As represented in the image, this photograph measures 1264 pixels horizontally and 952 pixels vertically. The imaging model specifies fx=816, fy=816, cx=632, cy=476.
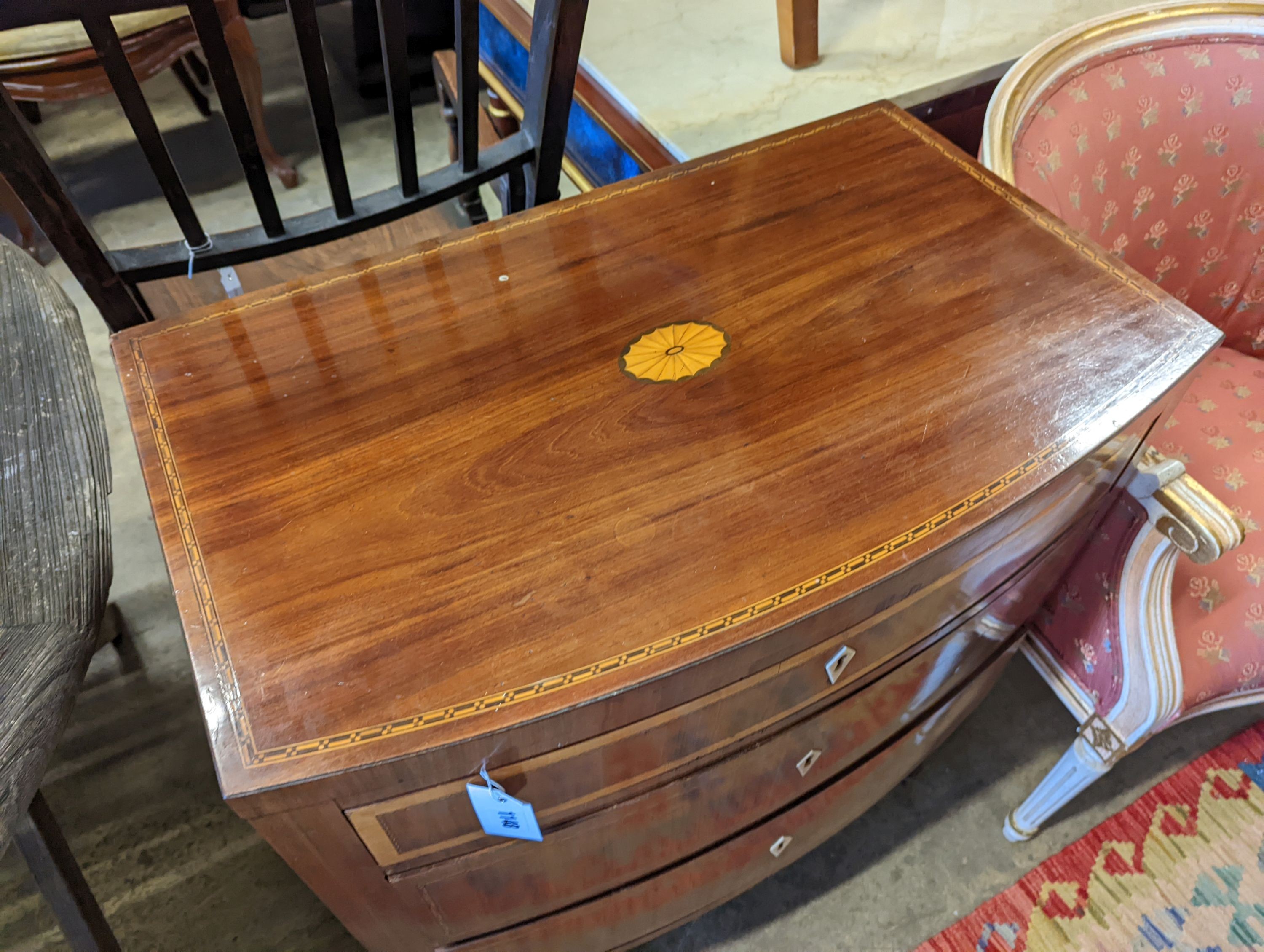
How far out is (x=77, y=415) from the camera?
0.66 metres

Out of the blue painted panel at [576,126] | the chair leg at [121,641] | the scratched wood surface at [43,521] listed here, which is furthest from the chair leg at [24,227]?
the scratched wood surface at [43,521]

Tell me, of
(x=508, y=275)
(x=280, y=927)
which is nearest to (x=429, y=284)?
(x=508, y=275)

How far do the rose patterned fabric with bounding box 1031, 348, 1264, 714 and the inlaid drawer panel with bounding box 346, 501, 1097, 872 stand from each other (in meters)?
0.31

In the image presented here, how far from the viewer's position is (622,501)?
543 millimetres

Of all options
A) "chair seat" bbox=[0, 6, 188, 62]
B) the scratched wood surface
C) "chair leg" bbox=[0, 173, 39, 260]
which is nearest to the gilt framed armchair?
the scratched wood surface

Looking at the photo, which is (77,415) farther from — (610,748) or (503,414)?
(610,748)

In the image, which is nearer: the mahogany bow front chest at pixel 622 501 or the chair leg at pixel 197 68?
the mahogany bow front chest at pixel 622 501

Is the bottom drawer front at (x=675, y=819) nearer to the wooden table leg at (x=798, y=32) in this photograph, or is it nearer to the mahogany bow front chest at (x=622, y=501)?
the mahogany bow front chest at (x=622, y=501)

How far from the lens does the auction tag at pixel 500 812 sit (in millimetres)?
485

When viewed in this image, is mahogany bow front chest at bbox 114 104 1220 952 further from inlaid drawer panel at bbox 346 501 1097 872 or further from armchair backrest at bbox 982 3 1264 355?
armchair backrest at bbox 982 3 1264 355

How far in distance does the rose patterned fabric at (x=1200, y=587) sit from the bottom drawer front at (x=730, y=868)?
0.27 feet

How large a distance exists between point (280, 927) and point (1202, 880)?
1.15m

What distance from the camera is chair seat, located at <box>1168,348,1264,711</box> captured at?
0.82 m

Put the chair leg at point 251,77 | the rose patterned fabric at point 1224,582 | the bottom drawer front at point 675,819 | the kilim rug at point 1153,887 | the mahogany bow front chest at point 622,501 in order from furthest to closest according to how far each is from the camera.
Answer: the chair leg at point 251,77
the kilim rug at point 1153,887
the rose patterned fabric at point 1224,582
the bottom drawer front at point 675,819
the mahogany bow front chest at point 622,501
